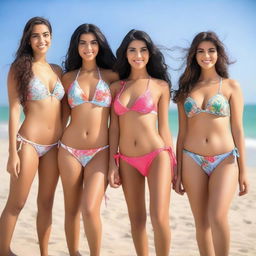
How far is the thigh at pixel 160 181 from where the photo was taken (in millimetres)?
4066

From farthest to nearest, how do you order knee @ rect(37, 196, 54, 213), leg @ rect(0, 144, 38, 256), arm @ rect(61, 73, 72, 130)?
arm @ rect(61, 73, 72, 130), knee @ rect(37, 196, 54, 213), leg @ rect(0, 144, 38, 256)

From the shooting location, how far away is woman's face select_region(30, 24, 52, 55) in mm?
4535

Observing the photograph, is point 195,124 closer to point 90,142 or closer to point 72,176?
point 90,142

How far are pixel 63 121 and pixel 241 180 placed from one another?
201 centimetres

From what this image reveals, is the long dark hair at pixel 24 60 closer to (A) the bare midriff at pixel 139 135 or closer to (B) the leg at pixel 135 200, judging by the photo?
(A) the bare midriff at pixel 139 135

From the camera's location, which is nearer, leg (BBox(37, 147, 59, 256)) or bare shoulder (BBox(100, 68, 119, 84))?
leg (BBox(37, 147, 59, 256))

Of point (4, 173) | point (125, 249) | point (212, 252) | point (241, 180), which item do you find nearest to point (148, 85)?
point (241, 180)

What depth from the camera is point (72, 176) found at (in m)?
4.35

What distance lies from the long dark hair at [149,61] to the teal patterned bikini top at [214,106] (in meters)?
0.52

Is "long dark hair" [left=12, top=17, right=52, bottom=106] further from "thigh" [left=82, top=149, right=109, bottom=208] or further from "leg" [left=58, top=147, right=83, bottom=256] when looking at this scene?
"thigh" [left=82, top=149, right=109, bottom=208]

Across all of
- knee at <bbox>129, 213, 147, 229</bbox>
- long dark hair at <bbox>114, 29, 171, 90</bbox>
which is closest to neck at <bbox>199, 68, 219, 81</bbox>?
long dark hair at <bbox>114, 29, 171, 90</bbox>

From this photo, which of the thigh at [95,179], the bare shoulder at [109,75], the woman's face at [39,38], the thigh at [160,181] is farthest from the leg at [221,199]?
the woman's face at [39,38]

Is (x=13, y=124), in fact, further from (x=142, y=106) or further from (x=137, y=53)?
(x=137, y=53)

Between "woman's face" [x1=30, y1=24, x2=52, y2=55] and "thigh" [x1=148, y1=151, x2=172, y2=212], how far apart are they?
1734 mm
